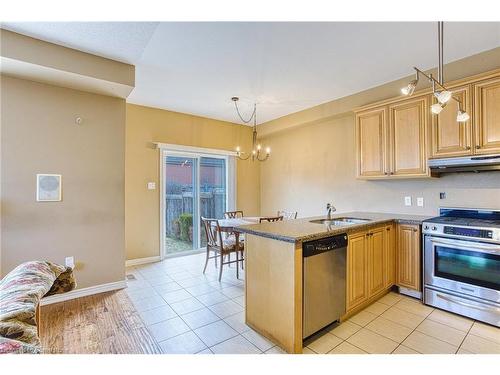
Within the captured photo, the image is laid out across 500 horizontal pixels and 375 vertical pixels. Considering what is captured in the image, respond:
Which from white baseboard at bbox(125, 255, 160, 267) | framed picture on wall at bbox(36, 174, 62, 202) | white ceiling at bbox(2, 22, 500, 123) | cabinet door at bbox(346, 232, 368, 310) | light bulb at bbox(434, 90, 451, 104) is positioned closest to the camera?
light bulb at bbox(434, 90, 451, 104)

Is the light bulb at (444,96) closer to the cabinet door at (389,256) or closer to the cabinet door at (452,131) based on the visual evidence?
the cabinet door at (452,131)

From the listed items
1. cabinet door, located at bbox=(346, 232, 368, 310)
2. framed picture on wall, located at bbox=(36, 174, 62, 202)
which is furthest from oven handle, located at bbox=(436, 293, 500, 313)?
framed picture on wall, located at bbox=(36, 174, 62, 202)

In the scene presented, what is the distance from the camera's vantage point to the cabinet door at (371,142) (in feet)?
11.1

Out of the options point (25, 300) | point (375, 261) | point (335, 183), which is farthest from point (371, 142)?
point (25, 300)

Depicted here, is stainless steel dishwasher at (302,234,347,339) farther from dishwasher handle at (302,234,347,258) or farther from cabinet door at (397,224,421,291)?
cabinet door at (397,224,421,291)

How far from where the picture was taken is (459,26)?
225 cm

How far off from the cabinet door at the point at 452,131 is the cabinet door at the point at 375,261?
1097 mm

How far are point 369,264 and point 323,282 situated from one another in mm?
813

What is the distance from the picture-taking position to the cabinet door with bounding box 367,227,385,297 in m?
2.66

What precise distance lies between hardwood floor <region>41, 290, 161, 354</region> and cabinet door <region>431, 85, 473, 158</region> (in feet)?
11.2

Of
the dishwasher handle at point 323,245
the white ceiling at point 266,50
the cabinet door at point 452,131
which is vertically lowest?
the dishwasher handle at point 323,245

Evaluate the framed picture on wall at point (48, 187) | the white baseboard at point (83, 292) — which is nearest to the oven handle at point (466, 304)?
the white baseboard at point (83, 292)

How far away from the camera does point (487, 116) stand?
98.8 inches

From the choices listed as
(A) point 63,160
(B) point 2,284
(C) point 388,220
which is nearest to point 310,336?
(C) point 388,220
